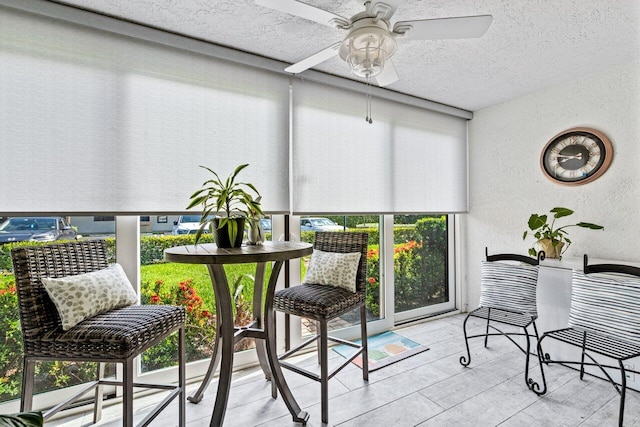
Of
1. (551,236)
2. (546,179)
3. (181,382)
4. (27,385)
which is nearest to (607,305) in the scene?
(551,236)

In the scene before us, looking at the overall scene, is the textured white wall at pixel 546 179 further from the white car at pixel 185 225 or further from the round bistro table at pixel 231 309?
the white car at pixel 185 225

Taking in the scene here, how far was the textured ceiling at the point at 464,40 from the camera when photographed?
1916 mm

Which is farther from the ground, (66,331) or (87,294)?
(87,294)

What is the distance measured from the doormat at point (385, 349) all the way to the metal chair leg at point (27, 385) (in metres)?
1.87

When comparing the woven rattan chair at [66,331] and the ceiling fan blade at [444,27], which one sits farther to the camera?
the ceiling fan blade at [444,27]

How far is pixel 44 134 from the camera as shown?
6.10ft

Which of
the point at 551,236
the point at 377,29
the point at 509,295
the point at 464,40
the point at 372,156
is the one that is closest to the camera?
the point at 377,29

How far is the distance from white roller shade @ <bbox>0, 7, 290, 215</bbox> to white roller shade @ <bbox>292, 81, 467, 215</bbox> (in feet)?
0.97

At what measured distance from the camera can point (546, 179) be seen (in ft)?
10.4

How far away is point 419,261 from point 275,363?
225 cm

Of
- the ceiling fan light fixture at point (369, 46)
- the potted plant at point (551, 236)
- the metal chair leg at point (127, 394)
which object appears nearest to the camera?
the metal chair leg at point (127, 394)

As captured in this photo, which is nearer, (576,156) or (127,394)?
(127,394)

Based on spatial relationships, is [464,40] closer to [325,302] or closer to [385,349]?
[325,302]

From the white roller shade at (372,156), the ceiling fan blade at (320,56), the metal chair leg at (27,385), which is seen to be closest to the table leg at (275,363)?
the white roller shade at (372,156)
